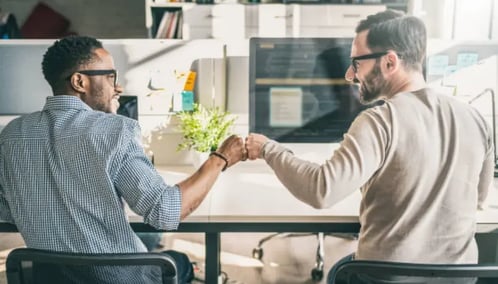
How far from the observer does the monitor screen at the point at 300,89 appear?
214cm

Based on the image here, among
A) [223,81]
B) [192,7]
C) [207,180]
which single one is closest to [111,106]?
[207,180]

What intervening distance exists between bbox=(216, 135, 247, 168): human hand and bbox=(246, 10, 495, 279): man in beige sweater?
0.26m

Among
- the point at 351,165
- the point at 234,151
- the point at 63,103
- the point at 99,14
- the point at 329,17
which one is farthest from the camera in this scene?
the point at 99,14

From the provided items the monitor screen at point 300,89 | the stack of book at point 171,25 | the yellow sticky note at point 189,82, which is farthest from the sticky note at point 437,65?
the stack of book at point 171,25

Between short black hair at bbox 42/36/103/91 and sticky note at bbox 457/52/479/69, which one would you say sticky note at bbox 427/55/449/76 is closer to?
sticky note at bbox 457/52/479/69

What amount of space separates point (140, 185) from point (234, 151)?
415 mm

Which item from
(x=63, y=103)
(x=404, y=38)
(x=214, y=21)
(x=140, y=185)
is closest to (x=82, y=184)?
(x=140, y=185)

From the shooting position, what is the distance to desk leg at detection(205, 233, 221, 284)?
170 cm

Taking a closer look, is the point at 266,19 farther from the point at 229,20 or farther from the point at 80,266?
the point at 80,266

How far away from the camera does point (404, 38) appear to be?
4.87ft

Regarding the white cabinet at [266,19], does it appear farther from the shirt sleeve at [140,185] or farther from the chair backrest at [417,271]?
the chair backrest at [417,271]

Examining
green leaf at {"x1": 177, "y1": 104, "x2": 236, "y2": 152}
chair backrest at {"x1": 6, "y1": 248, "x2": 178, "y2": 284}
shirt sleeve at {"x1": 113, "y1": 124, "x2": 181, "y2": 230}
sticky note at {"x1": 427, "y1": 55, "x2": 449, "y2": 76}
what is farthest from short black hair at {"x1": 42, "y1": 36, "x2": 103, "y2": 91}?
sticky note at {"x1": 427, "y1": 55, "x2": 449, "y2": 76}

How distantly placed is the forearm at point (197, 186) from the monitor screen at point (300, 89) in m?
0.57

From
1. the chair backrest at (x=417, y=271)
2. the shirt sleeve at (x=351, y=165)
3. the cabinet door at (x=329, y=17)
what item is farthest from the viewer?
the cabinet door at (x=329, y=17)
